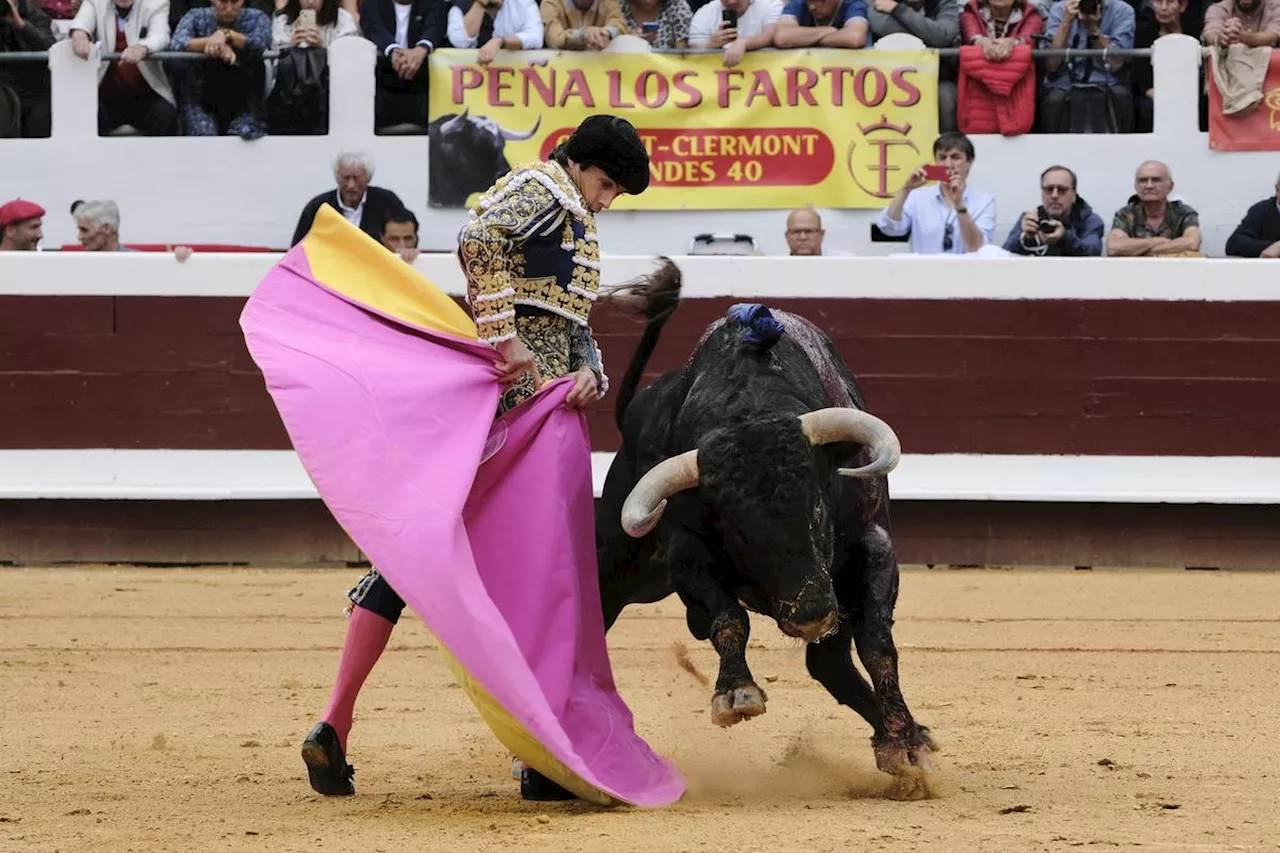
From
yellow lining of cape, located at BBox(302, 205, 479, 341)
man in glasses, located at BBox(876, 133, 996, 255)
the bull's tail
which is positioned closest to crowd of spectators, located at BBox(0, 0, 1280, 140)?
man in glasses, located at BBox(876, 133, 996, 255)

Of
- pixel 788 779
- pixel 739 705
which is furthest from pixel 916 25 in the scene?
pixel 739 705

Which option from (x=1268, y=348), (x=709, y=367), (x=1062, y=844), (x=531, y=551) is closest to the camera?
(x=1062, y=844)

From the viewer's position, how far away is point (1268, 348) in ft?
24.9

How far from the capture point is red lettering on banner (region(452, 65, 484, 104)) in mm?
8141

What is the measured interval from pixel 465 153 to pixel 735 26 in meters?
1.21

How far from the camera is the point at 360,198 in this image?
7707 mm

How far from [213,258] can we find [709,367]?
433 cm

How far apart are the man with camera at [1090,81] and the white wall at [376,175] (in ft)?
Answer: 0.34

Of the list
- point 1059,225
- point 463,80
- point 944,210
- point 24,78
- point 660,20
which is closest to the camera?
point 1059,225

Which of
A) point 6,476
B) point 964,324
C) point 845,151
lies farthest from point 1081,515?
point 6,476

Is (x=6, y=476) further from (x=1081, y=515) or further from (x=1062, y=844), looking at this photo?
(x=1062, y=844)

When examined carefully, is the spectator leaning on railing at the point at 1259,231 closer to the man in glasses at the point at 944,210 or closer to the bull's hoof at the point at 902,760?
the man in glasses at the point at 944,210

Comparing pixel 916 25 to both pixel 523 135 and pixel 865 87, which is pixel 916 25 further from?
pixel 523 135

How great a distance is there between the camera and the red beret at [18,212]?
26.1 ft
